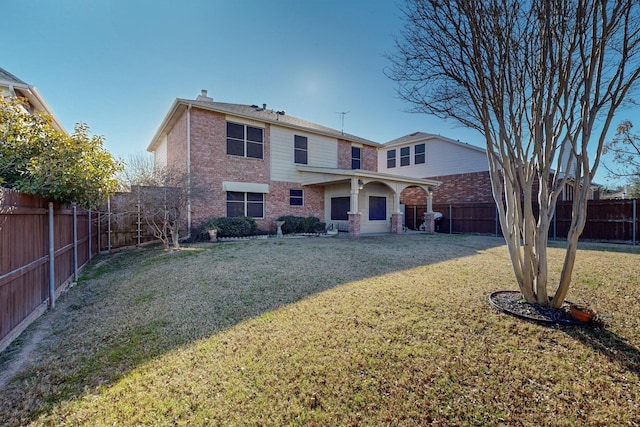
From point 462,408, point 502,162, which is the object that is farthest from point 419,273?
point 462,408

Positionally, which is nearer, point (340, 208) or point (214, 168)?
point (214, 168)

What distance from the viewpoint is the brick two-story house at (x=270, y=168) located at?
12523 mm

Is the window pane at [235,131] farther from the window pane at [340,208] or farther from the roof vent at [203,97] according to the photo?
the window pane at [340,208]

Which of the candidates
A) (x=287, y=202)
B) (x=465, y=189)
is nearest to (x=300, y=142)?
(x=287, y=202)

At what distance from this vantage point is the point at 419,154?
21.1 metres

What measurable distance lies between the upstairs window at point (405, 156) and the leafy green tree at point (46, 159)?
19.8 metres

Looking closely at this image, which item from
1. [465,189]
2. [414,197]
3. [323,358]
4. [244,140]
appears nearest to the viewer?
[323,358]

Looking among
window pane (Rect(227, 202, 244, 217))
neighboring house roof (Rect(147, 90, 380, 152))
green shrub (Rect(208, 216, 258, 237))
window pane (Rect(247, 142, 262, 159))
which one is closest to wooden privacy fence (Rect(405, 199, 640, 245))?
neighboring house roof (Rect(147, 90, 380, 152))

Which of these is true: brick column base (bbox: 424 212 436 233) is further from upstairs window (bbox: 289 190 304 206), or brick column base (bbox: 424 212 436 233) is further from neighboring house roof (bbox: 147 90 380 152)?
upstairs window (bbox: 289 190 304 206)

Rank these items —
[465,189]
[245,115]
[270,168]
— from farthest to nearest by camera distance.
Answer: [465,189]
[270,168]
[245,115]

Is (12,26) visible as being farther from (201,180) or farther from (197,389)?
(197,389)

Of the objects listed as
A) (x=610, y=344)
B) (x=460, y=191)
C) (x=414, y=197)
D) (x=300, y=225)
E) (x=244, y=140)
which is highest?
(x=244, y=140)

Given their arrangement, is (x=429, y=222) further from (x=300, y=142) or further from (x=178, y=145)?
(x=178, y=145)

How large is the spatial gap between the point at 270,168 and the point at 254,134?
5.87ft
